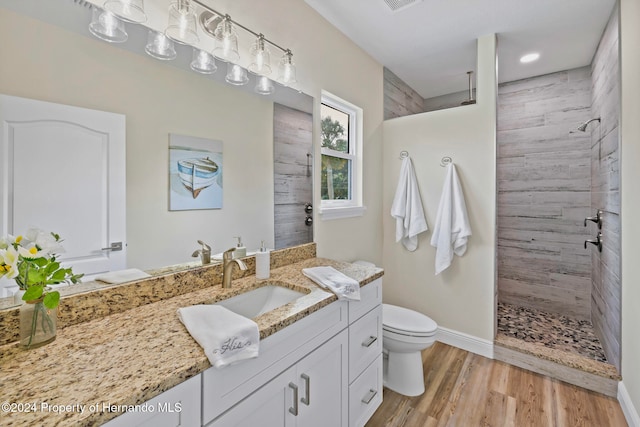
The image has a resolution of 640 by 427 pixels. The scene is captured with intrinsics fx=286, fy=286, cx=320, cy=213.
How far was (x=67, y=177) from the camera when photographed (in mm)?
986

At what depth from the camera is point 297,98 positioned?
6.12 feet

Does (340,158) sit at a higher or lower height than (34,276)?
higher

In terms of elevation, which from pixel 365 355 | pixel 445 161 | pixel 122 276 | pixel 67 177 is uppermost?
pixel 445 161

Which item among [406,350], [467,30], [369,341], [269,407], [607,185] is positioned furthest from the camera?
[467,30]

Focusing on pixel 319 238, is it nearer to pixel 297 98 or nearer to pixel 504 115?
pixel 297 98

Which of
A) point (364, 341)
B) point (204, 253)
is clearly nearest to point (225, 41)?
point (204, 253)

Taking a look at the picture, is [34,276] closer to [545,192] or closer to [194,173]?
[194,173]

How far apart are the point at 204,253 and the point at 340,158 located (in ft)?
4.52

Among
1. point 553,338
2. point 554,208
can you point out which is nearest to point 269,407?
point 553,338

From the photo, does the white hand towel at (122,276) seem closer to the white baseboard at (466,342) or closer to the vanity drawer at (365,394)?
the vanity drawer at (365,394)

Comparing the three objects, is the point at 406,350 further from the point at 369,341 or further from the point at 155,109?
the point at 155,109

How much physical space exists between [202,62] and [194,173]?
0.53 m

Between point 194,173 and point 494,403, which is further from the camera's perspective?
point 494,403

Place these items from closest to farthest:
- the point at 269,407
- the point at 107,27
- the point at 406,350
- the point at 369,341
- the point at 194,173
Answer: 1. the point at 269,407
2. the point at 107,27
3. the point at 194,173
4. the point at 369,341
5. the point at 406,350
